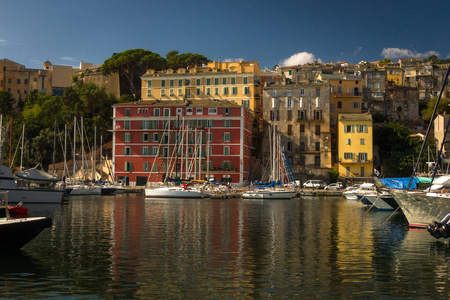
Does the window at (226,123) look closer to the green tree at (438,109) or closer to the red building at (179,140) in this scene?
the red building at (179,140)

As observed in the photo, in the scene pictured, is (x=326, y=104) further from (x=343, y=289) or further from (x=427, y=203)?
(x=343, y=289)

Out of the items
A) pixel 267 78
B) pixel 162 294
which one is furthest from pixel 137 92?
pixel 162 294

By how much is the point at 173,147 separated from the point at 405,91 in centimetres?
4928

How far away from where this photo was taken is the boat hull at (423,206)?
2589cm

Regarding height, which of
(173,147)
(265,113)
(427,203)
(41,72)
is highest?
(41,72)

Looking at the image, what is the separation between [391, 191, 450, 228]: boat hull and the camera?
25.9 metres

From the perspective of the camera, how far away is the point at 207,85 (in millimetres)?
94062

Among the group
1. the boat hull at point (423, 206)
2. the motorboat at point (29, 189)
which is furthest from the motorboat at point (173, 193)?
the boat hull at point (423, 206)

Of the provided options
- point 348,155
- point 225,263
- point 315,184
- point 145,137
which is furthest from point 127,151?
point 225,263

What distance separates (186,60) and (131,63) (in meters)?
11.4

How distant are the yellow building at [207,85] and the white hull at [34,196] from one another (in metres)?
46.8

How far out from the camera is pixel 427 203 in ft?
87.1

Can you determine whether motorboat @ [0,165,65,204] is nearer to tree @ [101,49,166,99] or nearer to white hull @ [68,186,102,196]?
white hull @ [68,186,102,196]

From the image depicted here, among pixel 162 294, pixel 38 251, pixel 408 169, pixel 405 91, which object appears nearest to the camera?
pixel 162 294
